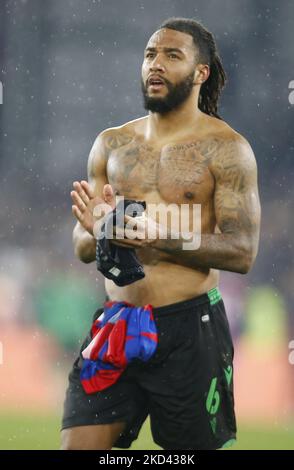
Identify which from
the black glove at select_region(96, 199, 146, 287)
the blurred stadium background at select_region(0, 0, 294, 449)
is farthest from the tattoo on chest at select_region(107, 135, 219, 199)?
the blurred stadium background at select_region(0, 0, 294, 449)

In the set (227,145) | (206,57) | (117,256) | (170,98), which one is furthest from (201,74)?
(117,256)

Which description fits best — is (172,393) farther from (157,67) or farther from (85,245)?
(157,67)

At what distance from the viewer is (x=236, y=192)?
2953mm

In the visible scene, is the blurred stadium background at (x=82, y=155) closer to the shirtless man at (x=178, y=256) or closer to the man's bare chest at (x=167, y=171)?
the shirtless man at (x=178, y=256)

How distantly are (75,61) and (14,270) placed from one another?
1.24 metres

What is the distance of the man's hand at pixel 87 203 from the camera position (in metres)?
2.86

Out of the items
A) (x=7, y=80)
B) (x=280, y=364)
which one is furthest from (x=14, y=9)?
(x=280, y=364)

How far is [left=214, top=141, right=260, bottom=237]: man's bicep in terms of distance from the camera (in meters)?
2.93

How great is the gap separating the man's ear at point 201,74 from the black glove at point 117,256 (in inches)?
20.2

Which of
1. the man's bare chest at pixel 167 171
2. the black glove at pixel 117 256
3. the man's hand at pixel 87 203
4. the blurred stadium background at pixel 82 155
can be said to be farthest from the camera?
the blurred stadium background at pixel 82 155

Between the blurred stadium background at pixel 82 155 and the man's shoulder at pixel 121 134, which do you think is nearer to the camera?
the man's shoulder at pixel 121 134

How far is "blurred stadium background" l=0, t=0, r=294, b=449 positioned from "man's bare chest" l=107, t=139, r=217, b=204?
7.79 ft

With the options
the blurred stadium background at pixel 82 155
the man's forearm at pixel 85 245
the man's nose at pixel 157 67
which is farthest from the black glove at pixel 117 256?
the blurred stadium background at pixel 82 155

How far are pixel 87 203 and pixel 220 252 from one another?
1.29ft
